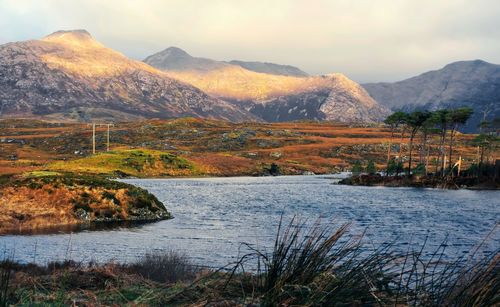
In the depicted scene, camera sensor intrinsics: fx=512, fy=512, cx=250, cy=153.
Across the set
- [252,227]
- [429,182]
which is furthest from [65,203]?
[429,182]

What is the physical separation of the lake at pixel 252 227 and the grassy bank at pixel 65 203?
11.6ft

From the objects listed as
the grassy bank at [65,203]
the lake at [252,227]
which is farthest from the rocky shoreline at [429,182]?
the grassy bank at [65,203]

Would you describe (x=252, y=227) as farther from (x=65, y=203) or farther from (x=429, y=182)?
(x=429, y=182)

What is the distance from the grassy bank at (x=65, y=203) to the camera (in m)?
40.2

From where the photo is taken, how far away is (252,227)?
4247 centimetres

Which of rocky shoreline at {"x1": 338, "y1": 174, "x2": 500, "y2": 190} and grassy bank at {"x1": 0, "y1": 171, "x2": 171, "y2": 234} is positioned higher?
grassy bank at {"x1": 0, "y1": 171, "x2": 171, "y2": 234}

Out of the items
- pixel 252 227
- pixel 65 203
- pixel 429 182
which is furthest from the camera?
pixel 429 182

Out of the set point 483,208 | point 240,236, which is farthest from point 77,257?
point 483,208

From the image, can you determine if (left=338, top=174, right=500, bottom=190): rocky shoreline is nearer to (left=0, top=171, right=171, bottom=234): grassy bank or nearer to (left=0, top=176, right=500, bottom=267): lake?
(left=0, top=176, right=500, bottom=267): lake

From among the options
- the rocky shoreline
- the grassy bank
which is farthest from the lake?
the rocky shoreline

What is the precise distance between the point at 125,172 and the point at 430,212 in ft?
269

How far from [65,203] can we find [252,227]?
52.1ft

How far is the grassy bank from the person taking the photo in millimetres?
40188

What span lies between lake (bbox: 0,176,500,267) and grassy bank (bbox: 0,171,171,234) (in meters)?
3.53
